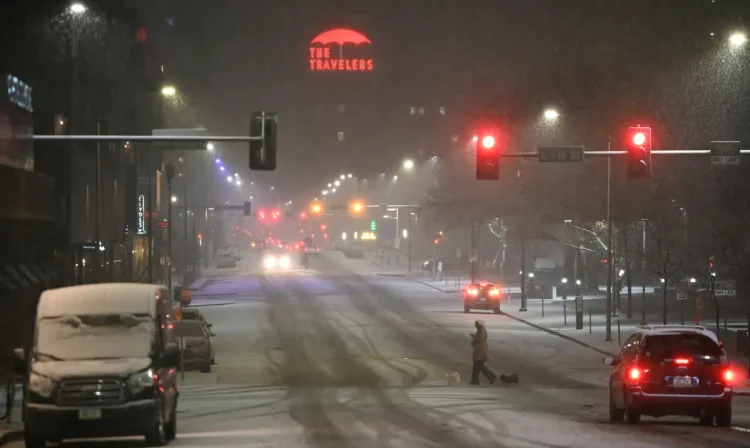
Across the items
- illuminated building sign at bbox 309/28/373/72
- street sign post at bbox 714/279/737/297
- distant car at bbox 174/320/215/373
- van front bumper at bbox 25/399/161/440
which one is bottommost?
distant car at bbox 174/320/215/373

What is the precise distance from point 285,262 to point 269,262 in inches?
73.9

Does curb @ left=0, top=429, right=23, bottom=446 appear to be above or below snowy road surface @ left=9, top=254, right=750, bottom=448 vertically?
above

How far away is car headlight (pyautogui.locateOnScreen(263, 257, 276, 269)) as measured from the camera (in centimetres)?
11906

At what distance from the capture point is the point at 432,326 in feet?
171

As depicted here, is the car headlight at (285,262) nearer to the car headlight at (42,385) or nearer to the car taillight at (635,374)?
the car taillight at (635,374)

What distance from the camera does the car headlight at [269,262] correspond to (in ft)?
391

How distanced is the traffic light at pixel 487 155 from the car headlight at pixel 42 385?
14687mm

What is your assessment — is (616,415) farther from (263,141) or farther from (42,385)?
(42,385)

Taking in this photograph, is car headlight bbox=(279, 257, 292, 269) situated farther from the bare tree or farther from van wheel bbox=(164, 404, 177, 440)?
van wheel bbox=(164, 404, 177, 440)

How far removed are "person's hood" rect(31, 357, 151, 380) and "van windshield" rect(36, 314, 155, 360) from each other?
5.7 inches

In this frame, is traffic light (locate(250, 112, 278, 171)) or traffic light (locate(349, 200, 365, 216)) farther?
traffic light (locate(349, 200, 365, 216))

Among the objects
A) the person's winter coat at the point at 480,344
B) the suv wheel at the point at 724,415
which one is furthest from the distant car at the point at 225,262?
the suv wheel at the point at 724,415

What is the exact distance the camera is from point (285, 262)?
12762cm

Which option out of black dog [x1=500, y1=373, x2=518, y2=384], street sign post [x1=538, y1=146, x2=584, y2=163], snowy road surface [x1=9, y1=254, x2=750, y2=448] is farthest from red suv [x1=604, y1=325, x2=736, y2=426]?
black dog [x1=500, y1=373, x2=518, y2=384]
